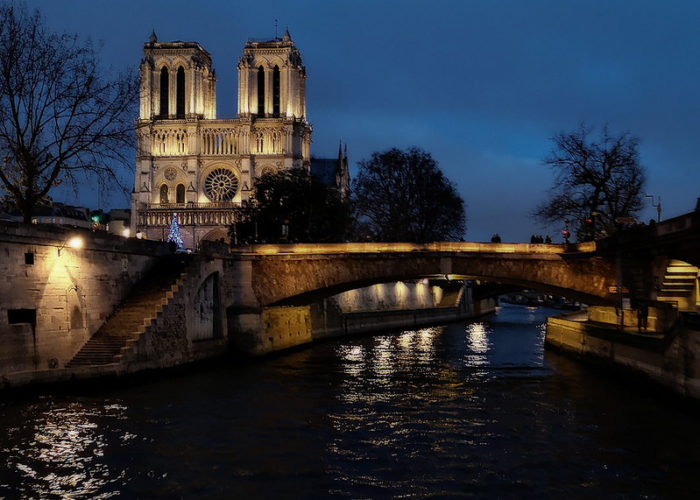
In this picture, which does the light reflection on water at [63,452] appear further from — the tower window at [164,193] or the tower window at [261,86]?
the tower window at [261,86]

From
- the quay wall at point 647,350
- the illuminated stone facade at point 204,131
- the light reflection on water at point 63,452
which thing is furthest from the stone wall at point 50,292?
the illuminated stone facade at point 204,131

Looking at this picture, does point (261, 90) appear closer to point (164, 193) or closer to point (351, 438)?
point (164, 193)

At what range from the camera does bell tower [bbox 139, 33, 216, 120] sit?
101 metres

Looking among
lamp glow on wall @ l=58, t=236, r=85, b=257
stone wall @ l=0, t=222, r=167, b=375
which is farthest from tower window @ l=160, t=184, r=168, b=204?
lamp glow on wall @ l=58, t=236, r=85, b=257

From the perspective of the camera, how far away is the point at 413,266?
36.2 metres

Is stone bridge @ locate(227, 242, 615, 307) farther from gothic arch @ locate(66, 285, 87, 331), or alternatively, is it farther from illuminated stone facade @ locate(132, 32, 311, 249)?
illuminated stone facade @ locate(132, 32, 311, 249)

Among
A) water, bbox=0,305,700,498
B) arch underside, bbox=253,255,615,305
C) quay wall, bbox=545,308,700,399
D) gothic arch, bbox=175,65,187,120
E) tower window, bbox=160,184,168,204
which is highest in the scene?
gothic arch, bbox=175,65,187,120

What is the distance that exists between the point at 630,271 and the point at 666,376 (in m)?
9.53

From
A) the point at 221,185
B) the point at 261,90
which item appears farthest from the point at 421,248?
the point at 261,90

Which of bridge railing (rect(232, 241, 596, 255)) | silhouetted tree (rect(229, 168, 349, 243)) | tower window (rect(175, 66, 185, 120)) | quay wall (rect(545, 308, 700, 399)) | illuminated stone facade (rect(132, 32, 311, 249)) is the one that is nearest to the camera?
quay wall (rect(545, 308, 700, 399))

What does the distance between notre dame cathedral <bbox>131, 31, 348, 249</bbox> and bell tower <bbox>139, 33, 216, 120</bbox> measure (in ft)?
0.45

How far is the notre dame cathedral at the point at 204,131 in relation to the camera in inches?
3900

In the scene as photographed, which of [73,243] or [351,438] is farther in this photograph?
[73,243]

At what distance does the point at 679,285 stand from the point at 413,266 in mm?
12103
